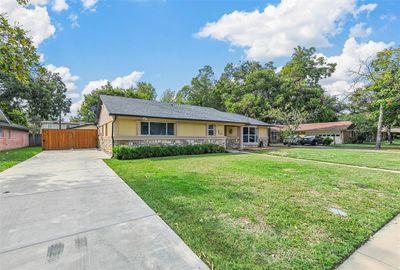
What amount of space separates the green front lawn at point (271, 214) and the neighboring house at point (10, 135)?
55.4ft

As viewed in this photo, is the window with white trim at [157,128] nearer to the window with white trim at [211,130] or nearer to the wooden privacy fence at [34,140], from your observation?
the window with white trim at [211,130]

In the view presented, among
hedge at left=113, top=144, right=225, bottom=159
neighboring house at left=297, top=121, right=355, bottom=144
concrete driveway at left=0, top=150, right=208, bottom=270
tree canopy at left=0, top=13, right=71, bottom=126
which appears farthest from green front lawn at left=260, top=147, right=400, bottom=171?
neighboring house at left=297, top=121, right=355, bottom=144

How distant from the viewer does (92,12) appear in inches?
454

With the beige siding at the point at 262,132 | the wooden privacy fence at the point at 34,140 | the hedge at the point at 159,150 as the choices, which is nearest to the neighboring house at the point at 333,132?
the beige siding at the point at 262,132

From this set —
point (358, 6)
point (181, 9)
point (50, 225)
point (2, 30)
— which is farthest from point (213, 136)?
point (50, 225)

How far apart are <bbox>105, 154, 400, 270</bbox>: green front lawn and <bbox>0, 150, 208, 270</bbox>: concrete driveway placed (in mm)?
306

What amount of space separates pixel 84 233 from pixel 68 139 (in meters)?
19.2

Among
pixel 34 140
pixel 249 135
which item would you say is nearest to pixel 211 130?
pixel 249 135

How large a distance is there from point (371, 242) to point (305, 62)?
42.7 meters

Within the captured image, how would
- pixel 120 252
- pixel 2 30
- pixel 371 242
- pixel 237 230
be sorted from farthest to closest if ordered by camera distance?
pixel 2 30 → pixel 237 230 → pixel 371 242 → pixel 120 252

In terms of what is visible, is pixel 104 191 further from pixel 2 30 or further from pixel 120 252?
pixel 2 30

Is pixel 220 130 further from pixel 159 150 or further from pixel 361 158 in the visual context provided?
pixel 361 158

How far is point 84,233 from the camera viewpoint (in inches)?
121

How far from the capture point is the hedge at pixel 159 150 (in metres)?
11.8
